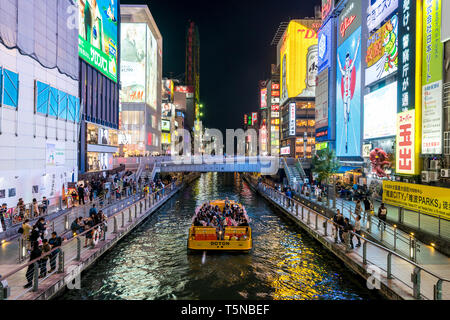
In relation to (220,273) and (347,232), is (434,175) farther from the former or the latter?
(220,273)

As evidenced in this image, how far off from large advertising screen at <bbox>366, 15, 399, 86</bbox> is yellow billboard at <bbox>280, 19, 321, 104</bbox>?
154 ft

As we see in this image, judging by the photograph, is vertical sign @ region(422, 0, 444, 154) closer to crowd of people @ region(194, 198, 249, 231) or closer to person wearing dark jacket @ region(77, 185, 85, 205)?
crowd of people @ region(194, 198, 249, 231)

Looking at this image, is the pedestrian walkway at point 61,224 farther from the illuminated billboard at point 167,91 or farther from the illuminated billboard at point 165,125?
the illuminated billboard at point 167,91

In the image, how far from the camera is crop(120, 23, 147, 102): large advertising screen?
74.8 metres

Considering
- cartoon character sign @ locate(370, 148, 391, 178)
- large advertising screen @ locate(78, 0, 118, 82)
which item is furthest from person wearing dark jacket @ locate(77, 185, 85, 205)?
cartoon character sign @ locate(370, 148, 391, 178)

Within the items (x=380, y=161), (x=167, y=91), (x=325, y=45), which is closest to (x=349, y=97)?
(x=325, y=45)

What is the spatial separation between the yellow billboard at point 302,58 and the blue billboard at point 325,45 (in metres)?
23.4

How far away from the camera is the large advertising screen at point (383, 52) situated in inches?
1224

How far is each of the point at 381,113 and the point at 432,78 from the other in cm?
1368

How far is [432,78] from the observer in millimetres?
19906

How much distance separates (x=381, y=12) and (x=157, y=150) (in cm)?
6937

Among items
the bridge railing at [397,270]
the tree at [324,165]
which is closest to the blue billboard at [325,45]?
the tree at [324,165]
